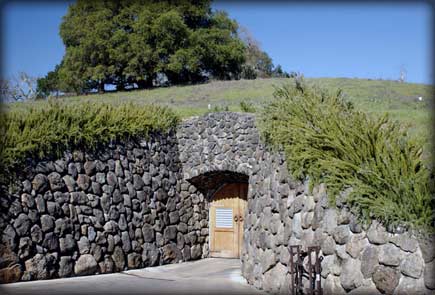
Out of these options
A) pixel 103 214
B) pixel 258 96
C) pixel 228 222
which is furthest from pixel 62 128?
pixel 258 96

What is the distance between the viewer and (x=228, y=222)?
13883 mm

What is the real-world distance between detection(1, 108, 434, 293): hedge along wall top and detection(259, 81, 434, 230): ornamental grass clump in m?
0.25

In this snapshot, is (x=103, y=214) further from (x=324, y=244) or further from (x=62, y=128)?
(x=324, y=244)

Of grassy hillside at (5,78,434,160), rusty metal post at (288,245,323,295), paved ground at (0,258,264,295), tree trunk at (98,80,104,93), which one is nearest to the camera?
rusty metal post at (288,245,323,295)

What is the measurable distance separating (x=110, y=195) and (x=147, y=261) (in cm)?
176

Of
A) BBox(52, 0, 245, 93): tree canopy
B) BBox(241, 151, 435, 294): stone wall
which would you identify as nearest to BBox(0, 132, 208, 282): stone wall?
BBox(241, 151, 435, 294): stone wall

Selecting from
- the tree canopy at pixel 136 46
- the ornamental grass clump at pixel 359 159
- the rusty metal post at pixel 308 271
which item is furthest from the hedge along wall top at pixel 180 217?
the tree canopy at pixel 136 46

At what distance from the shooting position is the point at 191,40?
1192 inches

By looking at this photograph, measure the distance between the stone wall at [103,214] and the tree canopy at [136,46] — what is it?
16583mm

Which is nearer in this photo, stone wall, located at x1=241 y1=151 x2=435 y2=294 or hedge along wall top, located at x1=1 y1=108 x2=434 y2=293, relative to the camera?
stone wall, located at x1=241 y1=151 x2=435 y2=294

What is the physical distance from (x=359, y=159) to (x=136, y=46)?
23.5 meters

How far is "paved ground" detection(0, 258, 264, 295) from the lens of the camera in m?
8.47

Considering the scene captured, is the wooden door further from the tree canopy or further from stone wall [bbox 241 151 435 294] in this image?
the tree canopy

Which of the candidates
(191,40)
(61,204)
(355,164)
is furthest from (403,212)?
(191,40)
